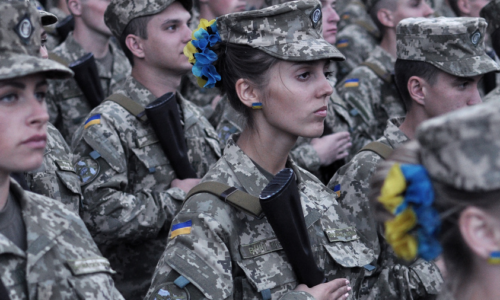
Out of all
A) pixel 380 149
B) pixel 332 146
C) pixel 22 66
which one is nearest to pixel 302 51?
pixel 380 149

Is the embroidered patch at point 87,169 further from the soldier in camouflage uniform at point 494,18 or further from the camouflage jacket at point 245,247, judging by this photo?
the soldier in camouflage uniform at point 494,18

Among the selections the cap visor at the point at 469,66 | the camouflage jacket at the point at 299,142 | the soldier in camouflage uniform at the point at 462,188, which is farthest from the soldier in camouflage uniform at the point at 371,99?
the soldier in camouflage uniform at the point at 462,188

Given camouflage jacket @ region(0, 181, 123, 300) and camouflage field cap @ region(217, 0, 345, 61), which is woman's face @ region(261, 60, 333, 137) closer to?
camouflage field cap @ region(217, 0, 345, 61)

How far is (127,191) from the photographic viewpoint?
15.5 feet

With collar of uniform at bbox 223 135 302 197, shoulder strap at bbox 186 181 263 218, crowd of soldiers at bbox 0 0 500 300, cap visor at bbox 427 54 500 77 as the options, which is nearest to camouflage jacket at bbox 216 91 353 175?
crowd of soldiers at bbox 0 0 500 300

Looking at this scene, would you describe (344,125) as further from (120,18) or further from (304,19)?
(304,19)

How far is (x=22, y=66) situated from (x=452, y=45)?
2.86 meters

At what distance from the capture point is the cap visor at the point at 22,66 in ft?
7.99

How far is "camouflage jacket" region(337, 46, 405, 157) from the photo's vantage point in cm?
628

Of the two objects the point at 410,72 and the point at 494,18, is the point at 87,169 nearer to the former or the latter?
the point at 410,72

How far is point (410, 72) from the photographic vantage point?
4605 millimetres

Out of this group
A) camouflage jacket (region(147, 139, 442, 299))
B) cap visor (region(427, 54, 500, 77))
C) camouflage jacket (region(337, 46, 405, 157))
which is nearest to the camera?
camouflage jacket (region(147, 139, 442, 299))

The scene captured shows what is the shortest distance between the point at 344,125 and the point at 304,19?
9.08 feet

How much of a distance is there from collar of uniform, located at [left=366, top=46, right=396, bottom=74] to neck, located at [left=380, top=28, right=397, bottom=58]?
9.8 inches
